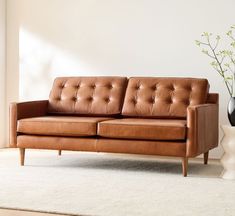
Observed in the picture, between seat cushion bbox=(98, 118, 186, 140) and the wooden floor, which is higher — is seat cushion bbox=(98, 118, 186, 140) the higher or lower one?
the higher one

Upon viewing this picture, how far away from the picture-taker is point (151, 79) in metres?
5.21

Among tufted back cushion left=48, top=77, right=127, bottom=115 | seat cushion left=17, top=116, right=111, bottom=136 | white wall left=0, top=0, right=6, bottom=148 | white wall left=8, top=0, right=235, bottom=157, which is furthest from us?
white wall left=0, top=0, right=6, bottom=148

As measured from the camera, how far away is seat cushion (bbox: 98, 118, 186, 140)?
14.4ft

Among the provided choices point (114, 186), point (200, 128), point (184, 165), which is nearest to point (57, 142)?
point (114, 186)

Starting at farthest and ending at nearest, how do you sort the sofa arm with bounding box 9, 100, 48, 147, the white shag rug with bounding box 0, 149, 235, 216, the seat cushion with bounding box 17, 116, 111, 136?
the sofa arm with bounding box 9, 100, 48, 147 < the seat cushion with bounding box 17, 116, 111, 136 < the white shag rug with bounding box 0, 149, 235, 216

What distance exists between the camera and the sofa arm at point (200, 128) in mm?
4332

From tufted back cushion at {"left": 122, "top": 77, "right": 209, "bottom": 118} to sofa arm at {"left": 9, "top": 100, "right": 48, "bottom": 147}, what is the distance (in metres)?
0.84

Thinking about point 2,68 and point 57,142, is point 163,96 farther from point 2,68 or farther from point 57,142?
point 2,68

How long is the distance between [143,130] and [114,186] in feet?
2.35

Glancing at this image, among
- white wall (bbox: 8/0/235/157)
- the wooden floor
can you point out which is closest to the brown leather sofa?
white wall (bbox: 8/0/235/157)

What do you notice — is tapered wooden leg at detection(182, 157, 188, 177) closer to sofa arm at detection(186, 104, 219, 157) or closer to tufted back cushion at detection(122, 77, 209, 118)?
sofa arm at detection(186, 104, 219, 157)

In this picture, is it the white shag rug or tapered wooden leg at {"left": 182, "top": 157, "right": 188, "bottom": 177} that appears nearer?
the white shag rug

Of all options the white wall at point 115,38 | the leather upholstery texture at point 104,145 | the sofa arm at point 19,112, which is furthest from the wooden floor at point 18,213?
the white wall at point 115,38

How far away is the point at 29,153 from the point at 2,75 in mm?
1088
